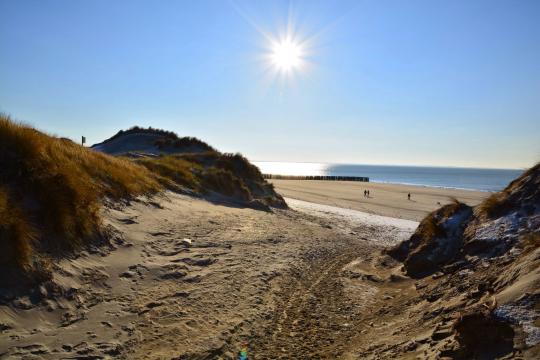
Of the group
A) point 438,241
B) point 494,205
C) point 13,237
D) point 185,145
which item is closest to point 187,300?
point 13,237

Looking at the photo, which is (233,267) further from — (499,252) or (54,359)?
(499,252)

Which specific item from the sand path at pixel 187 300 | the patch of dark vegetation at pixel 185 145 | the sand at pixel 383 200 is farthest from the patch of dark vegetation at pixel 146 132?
the sand path at pixel 187 300

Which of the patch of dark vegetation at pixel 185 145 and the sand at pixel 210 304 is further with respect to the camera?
the patch of dark vegetation at pixel 185 145

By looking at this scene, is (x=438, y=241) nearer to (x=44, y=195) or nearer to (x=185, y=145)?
(x=44, y=195)

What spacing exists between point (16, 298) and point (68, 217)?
7.82 feet

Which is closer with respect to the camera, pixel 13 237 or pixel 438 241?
pixel 13 237

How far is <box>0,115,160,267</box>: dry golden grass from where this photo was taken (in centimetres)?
648

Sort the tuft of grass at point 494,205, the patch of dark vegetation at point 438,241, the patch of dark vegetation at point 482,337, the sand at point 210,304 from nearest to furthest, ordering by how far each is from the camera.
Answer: the patch of dark vegetation at point 482,337
the sand at point 210,304
the tuft of grass at point 494,205
the patch of dark vegetation at point 438,241

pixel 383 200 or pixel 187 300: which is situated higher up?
pixel 187 300

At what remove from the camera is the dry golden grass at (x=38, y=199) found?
6.48 metres

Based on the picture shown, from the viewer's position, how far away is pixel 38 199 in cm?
783

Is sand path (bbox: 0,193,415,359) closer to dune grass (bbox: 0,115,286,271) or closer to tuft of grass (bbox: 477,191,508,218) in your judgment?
dune grass (bbox: 0,115,286,271)

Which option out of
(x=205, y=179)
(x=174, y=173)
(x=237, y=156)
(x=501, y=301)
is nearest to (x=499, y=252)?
(x=501, y=301)

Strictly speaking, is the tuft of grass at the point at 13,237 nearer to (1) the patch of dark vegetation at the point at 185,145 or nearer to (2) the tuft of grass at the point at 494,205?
(2) the tuft of grass at the point at 494,205
